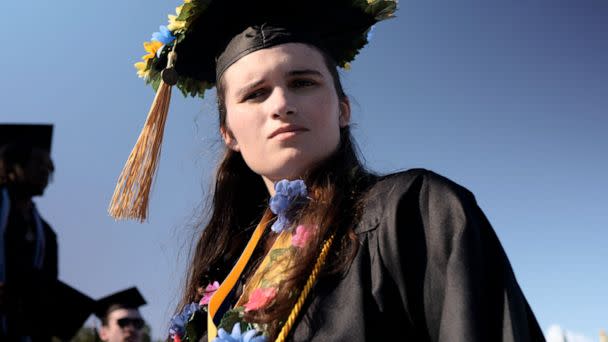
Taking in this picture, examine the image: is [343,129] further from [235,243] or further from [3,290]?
[3,290]

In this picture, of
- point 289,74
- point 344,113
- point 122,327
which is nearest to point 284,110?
point 289,74

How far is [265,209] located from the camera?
8.33ft

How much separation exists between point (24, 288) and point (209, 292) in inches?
89.0

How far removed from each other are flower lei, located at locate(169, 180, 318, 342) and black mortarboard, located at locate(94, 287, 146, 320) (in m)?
6.30

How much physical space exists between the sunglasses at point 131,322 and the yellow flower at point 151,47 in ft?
18.3

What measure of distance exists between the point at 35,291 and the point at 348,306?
316cm

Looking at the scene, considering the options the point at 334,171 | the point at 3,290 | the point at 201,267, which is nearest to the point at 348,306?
the point at 334,171

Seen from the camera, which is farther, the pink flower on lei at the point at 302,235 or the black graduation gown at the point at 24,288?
the black graduation gown at the point at 24,288

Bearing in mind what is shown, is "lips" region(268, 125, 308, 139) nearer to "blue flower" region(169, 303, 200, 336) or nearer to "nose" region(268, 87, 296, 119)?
"nose" region(268, 87, 296, 119)

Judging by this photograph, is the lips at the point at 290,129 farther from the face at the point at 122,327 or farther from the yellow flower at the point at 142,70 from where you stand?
the face at the point at 122,327

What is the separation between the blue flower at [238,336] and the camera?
70.9 inches

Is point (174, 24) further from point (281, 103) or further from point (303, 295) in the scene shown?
point (303, 295)

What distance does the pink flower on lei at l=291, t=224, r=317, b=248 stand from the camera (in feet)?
6.32

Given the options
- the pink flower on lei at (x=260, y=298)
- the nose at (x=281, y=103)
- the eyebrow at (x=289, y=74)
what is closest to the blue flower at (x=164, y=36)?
the eyebrow at (x=289, y=74)
